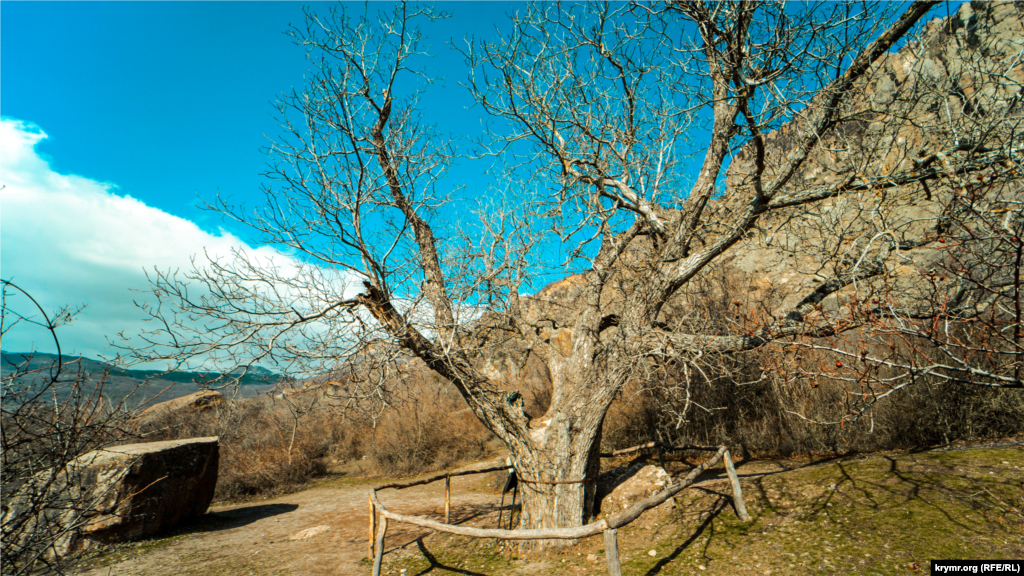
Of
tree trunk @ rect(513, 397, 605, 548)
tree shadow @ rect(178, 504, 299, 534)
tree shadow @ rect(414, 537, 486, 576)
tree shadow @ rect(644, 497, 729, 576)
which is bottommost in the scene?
tree shadow @ rect(178, 504, 299, 534)

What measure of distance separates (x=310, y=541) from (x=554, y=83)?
8.32m

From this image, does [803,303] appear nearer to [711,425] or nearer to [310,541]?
[711,425]

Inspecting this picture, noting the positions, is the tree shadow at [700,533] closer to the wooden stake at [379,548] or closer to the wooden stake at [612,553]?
the wooden stake at [612,553]

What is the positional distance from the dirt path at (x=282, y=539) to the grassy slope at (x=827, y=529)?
129cm

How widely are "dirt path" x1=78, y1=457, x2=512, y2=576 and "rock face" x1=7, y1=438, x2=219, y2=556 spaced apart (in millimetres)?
370

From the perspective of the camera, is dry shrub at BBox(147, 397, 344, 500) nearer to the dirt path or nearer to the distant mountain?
the dirt path

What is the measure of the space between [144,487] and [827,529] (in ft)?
31.5

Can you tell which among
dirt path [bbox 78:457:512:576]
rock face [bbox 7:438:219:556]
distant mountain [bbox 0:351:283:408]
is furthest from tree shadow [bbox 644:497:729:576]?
rock face [bbox 7:438:219:556]

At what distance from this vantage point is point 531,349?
6.88 meters

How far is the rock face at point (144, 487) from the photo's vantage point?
7465 millimetres

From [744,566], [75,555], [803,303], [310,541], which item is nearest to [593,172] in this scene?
[803,303]

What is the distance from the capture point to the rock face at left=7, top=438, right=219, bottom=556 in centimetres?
746

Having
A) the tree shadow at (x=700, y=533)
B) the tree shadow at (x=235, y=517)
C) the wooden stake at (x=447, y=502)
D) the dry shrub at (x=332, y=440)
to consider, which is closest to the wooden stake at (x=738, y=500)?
the tree shadow at (x=700, y=533)

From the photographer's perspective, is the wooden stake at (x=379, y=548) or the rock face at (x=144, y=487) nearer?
the wooden stake at (x=379, y=548)
